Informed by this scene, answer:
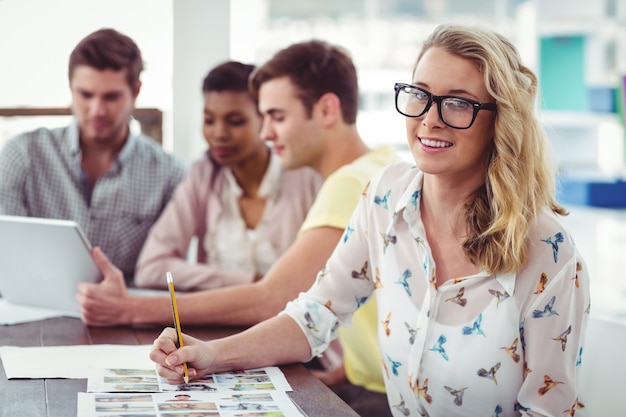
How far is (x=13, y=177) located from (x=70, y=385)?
49.8 inches

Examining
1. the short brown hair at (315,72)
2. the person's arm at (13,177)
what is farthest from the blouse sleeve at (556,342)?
the person's arm at (13,177)

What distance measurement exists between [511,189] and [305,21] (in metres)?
7.29

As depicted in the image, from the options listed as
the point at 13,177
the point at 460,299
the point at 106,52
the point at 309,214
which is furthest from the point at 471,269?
the point at 13,177

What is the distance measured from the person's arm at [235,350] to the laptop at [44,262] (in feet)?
1.63

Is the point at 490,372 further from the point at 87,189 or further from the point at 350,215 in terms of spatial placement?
the point at 87,189

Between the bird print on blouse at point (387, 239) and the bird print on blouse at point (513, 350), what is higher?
the bird print on blouse at point (387, 239)

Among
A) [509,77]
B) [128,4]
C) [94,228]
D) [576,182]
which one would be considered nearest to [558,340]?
[509,77]

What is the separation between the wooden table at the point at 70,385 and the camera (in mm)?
1236

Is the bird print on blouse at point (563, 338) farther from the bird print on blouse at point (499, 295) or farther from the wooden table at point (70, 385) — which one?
the wooden table at point (70, 385)

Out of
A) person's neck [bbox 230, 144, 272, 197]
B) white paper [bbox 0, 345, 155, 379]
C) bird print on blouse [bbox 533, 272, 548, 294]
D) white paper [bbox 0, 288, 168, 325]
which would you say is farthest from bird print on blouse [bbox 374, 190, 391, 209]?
person's neck [bbox 230, 144, 272, 197]

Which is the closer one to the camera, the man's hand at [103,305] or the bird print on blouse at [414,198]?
the bird print on blouse at [414,198]

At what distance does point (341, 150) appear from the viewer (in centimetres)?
219

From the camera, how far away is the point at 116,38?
96.4 inches

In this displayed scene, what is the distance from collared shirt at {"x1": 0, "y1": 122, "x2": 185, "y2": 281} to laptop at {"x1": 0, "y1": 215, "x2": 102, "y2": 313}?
0.52 metres
